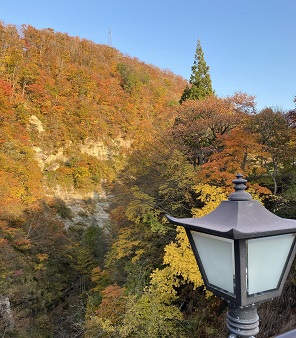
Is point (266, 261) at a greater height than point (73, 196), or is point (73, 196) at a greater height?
point (266, 261)

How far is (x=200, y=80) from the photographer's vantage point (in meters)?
→ 15.1

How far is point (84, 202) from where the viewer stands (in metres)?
20.2

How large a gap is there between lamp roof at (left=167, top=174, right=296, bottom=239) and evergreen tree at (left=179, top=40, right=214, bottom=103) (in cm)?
1438

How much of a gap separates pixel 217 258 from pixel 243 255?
0.52ft

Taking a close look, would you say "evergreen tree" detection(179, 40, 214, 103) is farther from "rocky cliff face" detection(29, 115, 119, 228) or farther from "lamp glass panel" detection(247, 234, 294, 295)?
"lamp glass panel" detection(247, 234, 294, 295)

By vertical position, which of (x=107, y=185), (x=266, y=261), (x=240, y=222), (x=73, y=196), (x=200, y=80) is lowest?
(x=73, y=196)

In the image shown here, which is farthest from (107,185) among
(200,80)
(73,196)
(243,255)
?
(243,255)

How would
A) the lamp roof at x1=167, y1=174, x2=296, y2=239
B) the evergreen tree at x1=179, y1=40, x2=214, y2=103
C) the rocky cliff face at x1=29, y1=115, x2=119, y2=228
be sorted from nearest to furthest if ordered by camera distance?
1. the lamp roof at x1=167, y1=174, x2=296, y2=239
2. the evergreen tree at x1=179, y1=40, x2=214, y2=103
3. the rocky cliff face at x1=29, y1=115, x2=119, y2=228

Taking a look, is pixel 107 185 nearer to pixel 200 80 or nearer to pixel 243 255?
pixel 200 80

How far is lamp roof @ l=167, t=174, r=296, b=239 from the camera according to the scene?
1.10 m

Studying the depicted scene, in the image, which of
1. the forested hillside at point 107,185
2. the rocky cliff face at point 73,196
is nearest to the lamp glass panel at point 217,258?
the forested hillside at point 107,185

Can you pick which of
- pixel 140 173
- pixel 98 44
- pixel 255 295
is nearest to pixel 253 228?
pixel 255 295

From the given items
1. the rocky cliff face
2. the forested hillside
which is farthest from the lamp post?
the rocky cliff face

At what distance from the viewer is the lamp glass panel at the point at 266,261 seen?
114 centimetres
